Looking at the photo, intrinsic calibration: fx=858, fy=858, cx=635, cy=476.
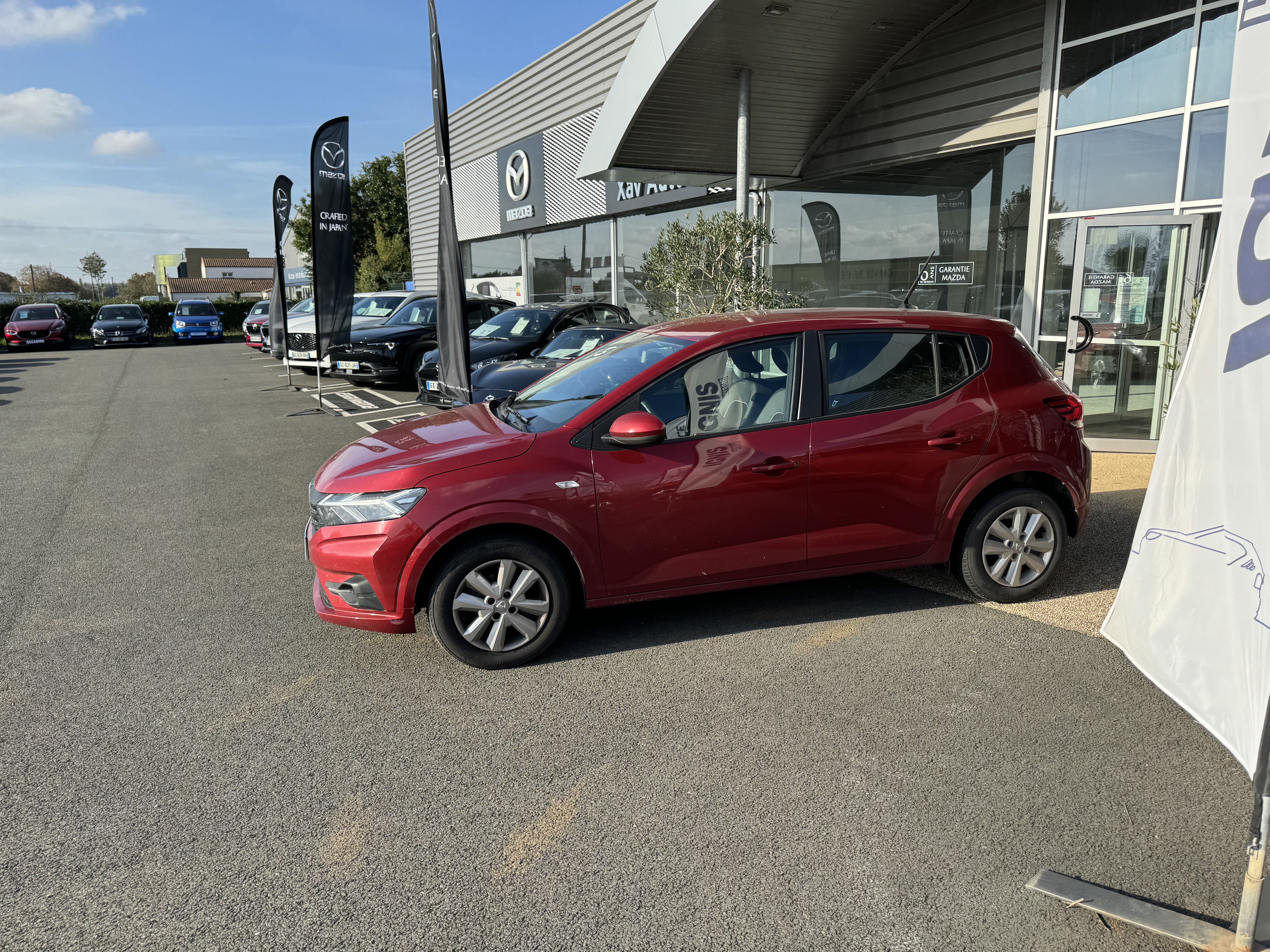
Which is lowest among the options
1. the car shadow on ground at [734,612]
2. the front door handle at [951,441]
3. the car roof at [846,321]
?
the car shadow on ground at [734,612]

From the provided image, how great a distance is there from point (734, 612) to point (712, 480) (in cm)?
98

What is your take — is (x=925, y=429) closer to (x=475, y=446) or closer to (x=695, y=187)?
(x=475, y=446)

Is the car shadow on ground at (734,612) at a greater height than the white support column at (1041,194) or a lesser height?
lesser

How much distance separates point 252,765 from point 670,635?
208cm

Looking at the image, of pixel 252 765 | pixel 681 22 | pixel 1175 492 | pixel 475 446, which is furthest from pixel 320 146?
pixel 1175 492

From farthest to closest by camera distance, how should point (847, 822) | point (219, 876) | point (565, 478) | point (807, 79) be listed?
point (807, 79)
point (565, 478)
point (847, 822)
point (219, 876)

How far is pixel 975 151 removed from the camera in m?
10.7

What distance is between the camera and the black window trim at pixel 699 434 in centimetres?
420

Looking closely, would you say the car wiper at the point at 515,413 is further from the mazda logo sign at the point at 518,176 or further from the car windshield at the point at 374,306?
the mazda logo sign at the point at 518,176

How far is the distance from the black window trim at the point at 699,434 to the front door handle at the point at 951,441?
2.43 feet

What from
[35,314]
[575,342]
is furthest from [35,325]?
[575,342]

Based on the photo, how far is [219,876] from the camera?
2707 mm

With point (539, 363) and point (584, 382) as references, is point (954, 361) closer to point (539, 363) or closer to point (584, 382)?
point (584, 382)

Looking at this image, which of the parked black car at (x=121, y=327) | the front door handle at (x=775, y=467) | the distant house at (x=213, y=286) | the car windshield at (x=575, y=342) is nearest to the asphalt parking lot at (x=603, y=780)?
the front door handle at (x=775, y=467)
